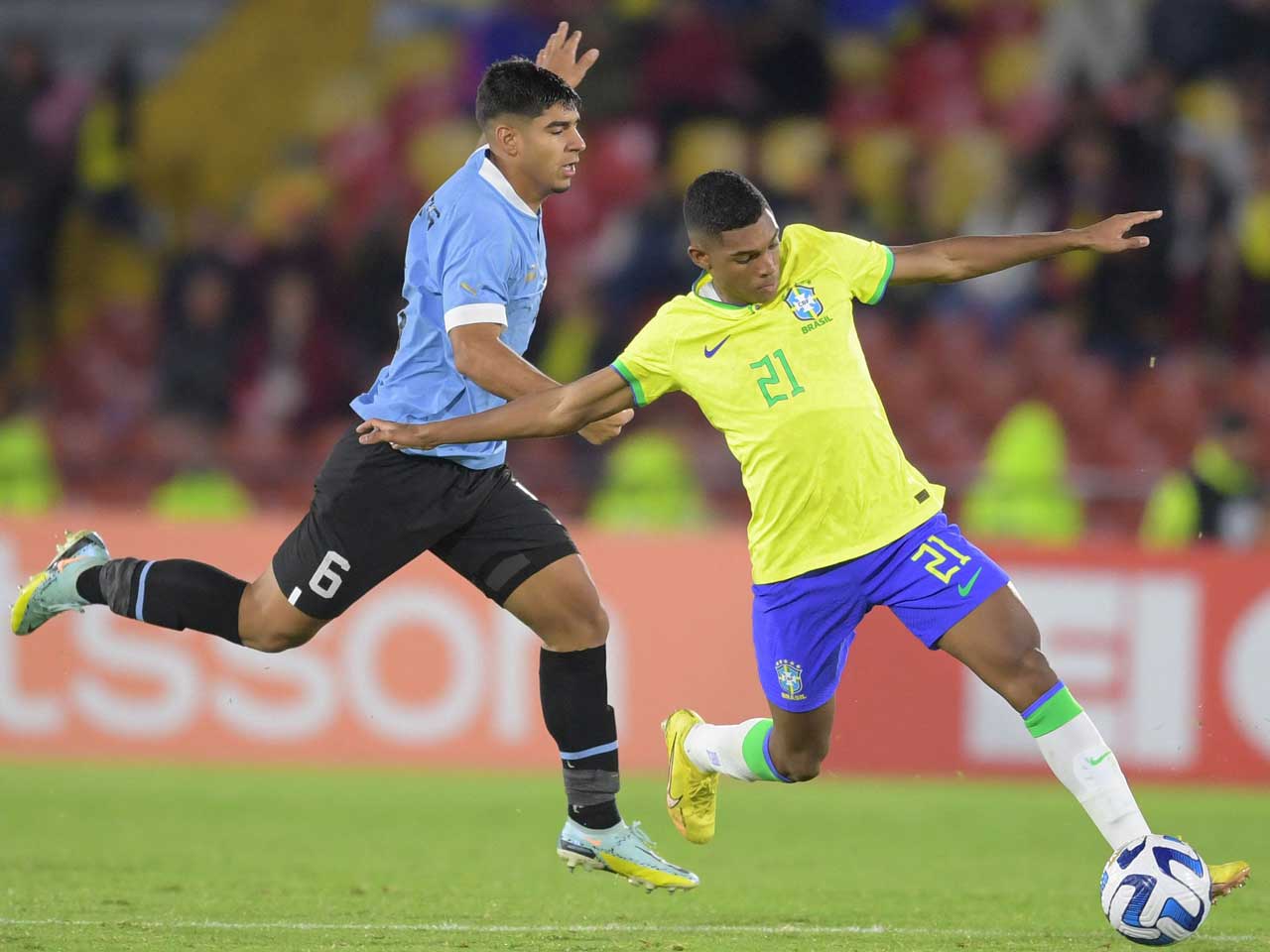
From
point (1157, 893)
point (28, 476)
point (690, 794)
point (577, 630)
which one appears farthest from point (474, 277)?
point (28, 476)

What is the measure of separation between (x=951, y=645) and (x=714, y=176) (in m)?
1.61

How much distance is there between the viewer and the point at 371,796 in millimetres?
10070

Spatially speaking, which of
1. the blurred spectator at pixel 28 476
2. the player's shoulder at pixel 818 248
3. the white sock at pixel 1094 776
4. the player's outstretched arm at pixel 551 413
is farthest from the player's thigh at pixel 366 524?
the blurred spectator at pixel 28 476

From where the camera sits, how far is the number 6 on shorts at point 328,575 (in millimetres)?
6332

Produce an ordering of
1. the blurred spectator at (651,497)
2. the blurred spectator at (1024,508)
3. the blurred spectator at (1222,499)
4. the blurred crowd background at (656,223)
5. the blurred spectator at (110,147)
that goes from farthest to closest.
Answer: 1. the blurred spectator at (110,147)
2. the blurred crowd background at (656,223)
3. the blurred spectator at (651,497)
4. the blurred spectator at (1024,508)
5. the blurred spectator at (1222,499)

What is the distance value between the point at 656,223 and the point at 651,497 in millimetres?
2927

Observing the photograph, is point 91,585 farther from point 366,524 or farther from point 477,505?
point 477,505

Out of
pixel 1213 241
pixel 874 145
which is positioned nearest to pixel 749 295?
pixel 1213 241

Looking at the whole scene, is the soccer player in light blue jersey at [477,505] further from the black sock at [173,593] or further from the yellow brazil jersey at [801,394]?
the yellow brazil jersey at [801,394]

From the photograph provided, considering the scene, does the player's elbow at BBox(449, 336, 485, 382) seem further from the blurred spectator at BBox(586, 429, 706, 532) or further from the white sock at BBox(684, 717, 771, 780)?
the blurred spectator at BBox(586, 429, 706, 532)

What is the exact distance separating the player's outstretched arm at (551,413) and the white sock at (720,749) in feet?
4.65

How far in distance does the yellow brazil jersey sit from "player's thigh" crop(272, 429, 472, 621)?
85 cm

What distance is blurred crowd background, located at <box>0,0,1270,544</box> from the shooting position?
12.4m

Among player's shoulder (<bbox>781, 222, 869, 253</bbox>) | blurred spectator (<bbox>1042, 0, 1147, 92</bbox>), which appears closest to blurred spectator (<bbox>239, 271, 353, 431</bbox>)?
blurred spectator (<bbox>1042, 0, 1147, 92</bbox>)
